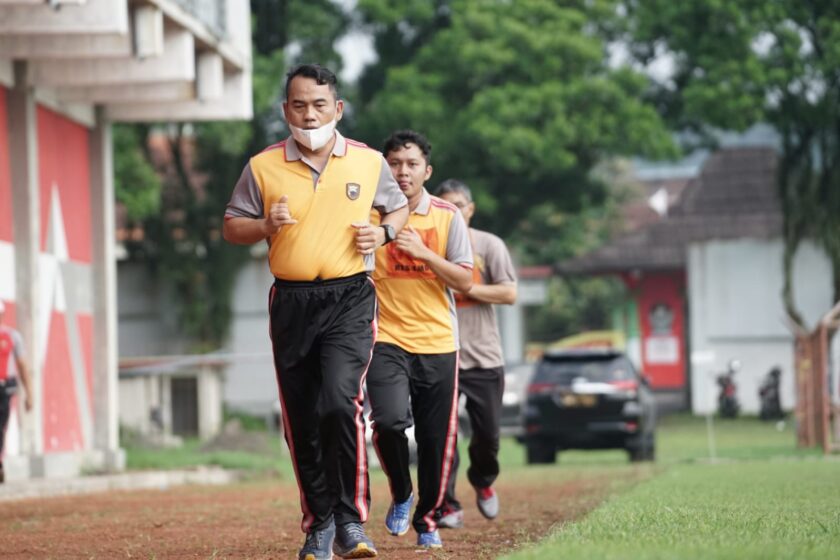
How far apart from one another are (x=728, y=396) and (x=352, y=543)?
3534 centimetres

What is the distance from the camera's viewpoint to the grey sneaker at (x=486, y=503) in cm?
1180

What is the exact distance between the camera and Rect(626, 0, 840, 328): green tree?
1518 inches

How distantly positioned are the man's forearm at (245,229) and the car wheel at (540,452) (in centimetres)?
1630

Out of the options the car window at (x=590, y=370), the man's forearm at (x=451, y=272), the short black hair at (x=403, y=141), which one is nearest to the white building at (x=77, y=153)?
the car window at (x=590, y=370)

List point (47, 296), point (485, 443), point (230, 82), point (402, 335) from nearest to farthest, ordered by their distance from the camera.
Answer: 1. point (402, 335)
2. point (485, 443)
3. point (47, 296)
4. point (230, 82)

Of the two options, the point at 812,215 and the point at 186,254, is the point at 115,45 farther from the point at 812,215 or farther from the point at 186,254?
the point at 812,215

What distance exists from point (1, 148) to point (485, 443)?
9908 mm

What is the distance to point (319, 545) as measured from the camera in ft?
26.7

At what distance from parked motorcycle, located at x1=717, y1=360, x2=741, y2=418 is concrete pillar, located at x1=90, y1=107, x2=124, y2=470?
73.4 feet

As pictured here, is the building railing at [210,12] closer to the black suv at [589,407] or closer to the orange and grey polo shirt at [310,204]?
the black suv at [589,407]

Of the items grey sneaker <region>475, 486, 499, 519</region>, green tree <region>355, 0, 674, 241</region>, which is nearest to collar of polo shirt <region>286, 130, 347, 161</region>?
grey sneaker <region>475, 486, 499, 519</region>

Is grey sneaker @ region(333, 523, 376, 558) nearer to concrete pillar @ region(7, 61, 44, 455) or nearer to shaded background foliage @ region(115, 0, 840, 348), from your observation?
concrete pillar @ region(7, 61, 44, 455)

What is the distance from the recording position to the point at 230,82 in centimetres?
2381

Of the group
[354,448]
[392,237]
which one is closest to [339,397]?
[354,448]
